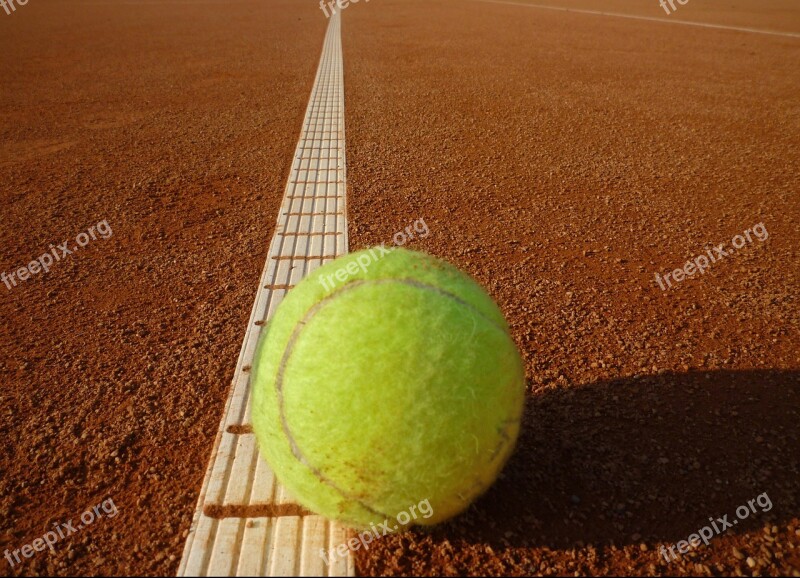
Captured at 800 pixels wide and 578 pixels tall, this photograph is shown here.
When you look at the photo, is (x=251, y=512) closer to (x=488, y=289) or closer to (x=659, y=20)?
(x=488, y=289)

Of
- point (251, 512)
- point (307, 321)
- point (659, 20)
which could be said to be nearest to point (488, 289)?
point (307, 321)

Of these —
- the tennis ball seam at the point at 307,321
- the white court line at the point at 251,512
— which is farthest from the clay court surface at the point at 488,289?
the tennis ball seam at the point at 307,321

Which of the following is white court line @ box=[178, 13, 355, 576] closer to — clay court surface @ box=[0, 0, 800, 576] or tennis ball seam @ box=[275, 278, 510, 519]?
clay court surface @ box=[0, 0, 800, 576]

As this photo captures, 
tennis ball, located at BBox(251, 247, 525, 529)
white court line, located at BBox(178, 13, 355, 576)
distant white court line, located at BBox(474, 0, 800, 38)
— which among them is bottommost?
white court line, located at BBox(178, 13, 355, 576)

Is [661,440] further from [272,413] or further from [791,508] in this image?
[272,413]

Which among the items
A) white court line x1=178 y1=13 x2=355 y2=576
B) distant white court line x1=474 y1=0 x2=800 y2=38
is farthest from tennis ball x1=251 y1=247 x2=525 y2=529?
distant white court line x1=474 y1=0 x2=800 y2=38

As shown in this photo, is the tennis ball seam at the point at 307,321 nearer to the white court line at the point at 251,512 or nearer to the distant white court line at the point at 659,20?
the white court line at the point at 251,512
